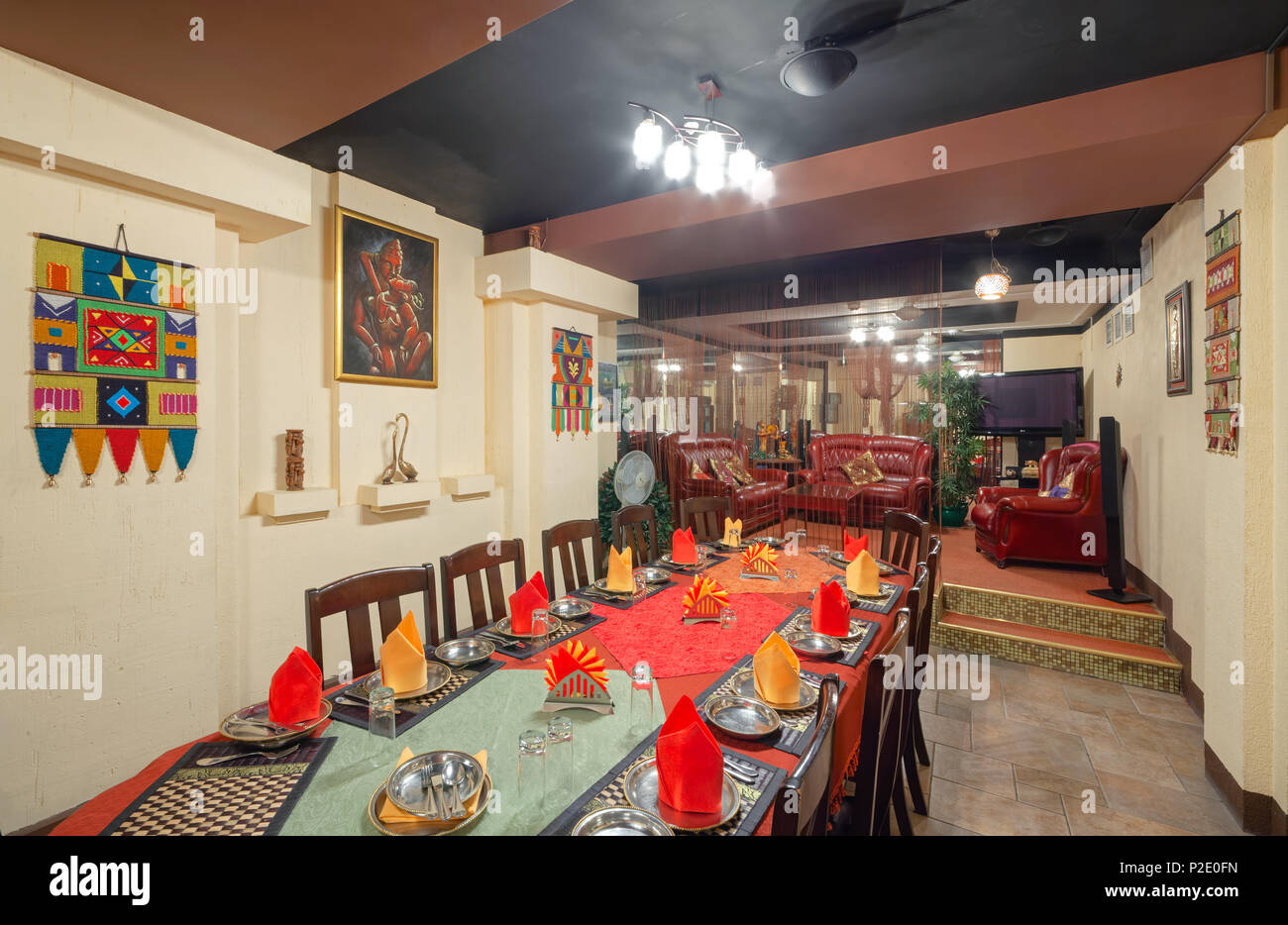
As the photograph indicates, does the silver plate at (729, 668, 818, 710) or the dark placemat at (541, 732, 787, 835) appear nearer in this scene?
the dark placemat at (541, 732, 787, 835)

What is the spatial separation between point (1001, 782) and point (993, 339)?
736cm

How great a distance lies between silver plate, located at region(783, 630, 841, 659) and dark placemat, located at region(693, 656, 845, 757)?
5.0 inches

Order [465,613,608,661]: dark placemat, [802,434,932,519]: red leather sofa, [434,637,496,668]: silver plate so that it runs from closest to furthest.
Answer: [434,637,496,668]: silver plate, [465,613,608,661]: dark placemat, [802,434,932,519]: red leather sofa

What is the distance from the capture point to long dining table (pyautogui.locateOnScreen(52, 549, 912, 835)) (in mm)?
958

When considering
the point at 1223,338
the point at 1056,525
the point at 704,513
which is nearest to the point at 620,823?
the point at 704,513

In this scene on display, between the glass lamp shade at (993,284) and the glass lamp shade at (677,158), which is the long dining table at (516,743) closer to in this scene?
the glass lamp shade at (677,158)

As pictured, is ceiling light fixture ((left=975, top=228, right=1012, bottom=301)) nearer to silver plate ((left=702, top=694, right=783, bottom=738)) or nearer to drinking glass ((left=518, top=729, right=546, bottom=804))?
silver plate ((left=702, top=694, right=783, bottom=738))

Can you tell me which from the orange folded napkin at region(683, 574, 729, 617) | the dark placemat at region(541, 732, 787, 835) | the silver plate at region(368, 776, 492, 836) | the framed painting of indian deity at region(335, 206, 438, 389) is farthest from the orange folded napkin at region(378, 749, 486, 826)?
the framed painting of indian deity at region(335, 206, 438, 389)

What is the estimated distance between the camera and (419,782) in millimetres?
1047

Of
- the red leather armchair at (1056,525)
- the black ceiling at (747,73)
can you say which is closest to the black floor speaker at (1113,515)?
the red leather armchair at (1056,525)

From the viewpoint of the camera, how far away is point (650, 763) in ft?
3.73

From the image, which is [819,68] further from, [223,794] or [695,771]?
[223,794]

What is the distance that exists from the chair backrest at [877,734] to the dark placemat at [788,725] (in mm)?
121
